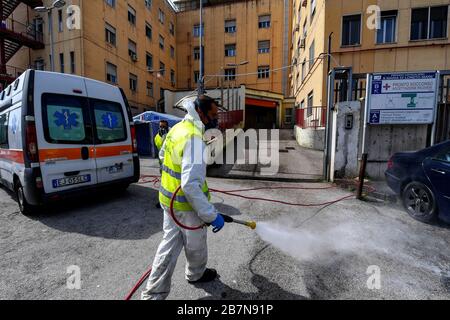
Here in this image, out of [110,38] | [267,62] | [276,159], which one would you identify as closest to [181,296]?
[276,159]

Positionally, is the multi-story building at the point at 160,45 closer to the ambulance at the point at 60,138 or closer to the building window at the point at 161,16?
the building window at the point at 161,16

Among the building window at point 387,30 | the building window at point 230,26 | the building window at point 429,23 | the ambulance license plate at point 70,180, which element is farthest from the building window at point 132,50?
the building window at point 429,23

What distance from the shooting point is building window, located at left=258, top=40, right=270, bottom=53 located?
1183 inches

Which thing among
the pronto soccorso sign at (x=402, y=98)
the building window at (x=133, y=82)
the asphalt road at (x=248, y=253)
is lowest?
the asphalt road at (x=248, y=253)

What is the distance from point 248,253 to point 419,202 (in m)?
3.41

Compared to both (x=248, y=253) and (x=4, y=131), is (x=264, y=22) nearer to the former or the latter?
(x=4, y=131)

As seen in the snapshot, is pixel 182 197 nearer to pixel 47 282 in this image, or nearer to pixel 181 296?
pixel 181 296

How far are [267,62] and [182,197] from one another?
103 ft

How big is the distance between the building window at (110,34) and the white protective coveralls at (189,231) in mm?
21460

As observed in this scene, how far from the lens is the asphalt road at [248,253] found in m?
2.41

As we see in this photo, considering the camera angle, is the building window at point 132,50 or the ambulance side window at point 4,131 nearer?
the ambulance side window at point 4,131

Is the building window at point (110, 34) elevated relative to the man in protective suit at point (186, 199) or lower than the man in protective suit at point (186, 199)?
elevated

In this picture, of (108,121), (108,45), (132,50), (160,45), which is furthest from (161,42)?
(108,121)

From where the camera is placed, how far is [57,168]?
4.23 meters
